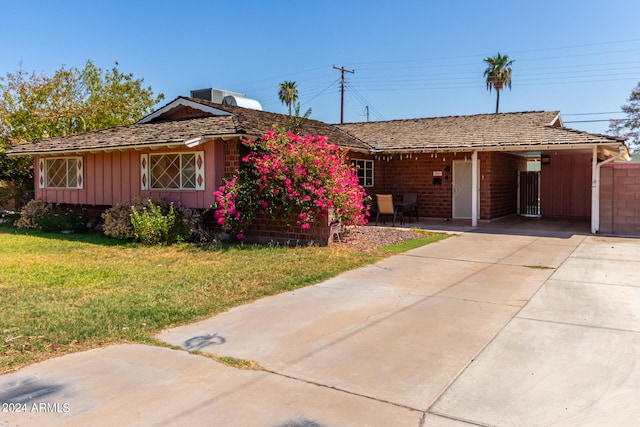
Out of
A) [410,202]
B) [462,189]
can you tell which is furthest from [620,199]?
[410,202]

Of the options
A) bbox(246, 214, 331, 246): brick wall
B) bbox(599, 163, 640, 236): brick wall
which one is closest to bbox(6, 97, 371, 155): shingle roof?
bbox(246, 214, 331, 246): brick wall

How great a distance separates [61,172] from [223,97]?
6.10 metres

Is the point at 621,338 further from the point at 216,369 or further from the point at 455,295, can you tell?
the point at 216,369

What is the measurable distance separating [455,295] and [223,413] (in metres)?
4.23

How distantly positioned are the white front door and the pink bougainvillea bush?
6798 millimetres

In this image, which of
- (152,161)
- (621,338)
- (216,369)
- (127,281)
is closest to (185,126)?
(152,161)

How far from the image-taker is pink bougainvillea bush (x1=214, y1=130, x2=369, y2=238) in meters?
11.3

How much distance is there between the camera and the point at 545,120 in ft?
56.4

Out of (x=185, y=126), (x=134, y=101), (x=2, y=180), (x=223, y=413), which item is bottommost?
(x=223, y=413)

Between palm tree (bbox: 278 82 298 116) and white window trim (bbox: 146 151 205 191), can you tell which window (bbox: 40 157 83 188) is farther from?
palm tree (bbox: 278 82 298 116)

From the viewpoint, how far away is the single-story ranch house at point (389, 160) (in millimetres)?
13164

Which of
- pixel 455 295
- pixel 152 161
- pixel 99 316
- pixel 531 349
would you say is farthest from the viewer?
pixel 152 161

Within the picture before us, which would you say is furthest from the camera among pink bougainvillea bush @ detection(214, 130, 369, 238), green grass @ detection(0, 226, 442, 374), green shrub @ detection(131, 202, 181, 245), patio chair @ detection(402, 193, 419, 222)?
patio chair @ detection(402, 193, 419, 222)

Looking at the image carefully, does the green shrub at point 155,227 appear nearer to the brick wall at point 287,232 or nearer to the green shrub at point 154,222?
the green shrub at point 154,222
